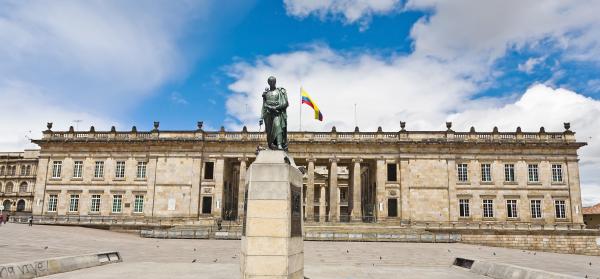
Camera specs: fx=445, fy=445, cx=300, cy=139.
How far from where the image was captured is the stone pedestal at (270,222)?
35.8ft

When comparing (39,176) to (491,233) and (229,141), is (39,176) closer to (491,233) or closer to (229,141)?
(229,141)

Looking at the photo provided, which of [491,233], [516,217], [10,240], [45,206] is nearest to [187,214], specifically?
[45,206]

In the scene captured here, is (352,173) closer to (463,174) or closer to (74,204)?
(463,174)

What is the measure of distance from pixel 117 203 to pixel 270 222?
41.8m

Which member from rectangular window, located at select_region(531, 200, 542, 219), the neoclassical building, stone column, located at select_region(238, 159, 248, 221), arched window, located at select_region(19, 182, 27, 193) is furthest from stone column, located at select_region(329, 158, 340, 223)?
arched window, located at select_region(19, 182, 27, 193)

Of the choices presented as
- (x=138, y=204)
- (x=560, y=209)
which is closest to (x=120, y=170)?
(x=138, y=204)

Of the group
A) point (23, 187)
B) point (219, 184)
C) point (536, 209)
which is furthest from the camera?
point (23, 187)

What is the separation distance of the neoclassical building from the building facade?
31.4m

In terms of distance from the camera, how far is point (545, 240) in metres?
40.2

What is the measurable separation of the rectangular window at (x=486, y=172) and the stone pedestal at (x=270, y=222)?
130 feet

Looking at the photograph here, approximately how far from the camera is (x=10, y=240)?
24672 millimetres

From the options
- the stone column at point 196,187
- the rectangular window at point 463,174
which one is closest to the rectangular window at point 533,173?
the rectangular window at point 463,174

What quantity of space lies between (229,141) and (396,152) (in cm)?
1784

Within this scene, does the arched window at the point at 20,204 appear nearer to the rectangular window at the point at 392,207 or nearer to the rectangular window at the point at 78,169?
the rectangular window at the point at 78,169
